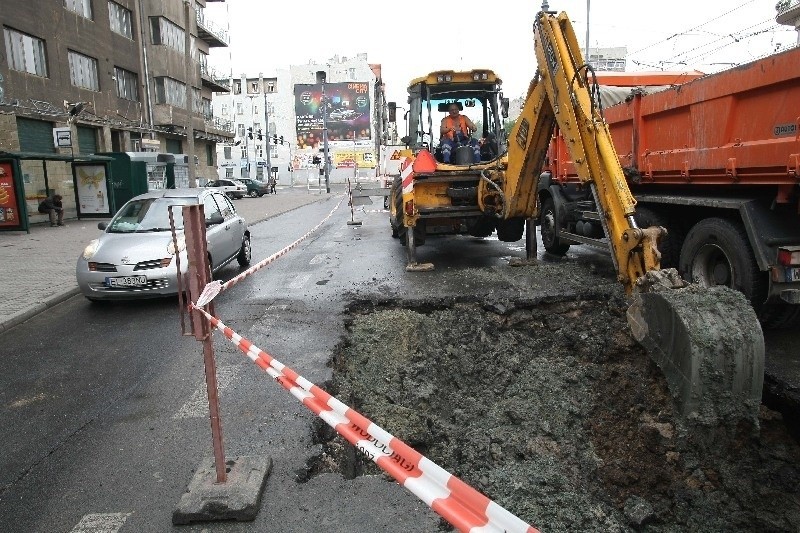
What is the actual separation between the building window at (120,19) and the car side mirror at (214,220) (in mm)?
26463

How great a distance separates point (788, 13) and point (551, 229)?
20.4 metres

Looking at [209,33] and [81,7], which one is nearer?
[81,7]

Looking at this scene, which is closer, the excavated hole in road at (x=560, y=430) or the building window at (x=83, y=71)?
the excavated hole in road at (x=560, y=430)

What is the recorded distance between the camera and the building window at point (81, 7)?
25984 millimetres

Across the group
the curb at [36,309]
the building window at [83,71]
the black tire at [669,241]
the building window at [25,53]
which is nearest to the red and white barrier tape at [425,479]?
the black tire at [669,241]

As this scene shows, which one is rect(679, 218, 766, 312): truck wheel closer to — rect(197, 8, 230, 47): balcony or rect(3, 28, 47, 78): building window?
rect(3, 28, 47, 78): building window

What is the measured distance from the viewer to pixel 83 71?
27031 mm

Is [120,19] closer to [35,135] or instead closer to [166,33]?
[166,33]

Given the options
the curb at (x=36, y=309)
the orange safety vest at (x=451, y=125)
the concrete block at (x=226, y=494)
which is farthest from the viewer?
the orange safety vest at (x=451, y=125)

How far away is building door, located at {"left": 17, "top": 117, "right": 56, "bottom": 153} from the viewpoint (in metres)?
22.3

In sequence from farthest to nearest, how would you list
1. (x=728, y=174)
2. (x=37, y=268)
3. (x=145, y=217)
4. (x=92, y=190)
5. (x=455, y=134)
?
(x=92, y=190)
(x=37, y=268)
(x=455, y=134)
(x=145, y=217)
(x=728, y=174)

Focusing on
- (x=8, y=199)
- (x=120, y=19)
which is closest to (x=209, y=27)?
(x=120, y=19)

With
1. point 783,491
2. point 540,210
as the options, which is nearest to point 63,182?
point 540,210

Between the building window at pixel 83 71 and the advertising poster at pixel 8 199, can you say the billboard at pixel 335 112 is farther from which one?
the advertising poster at pixel 8 199
